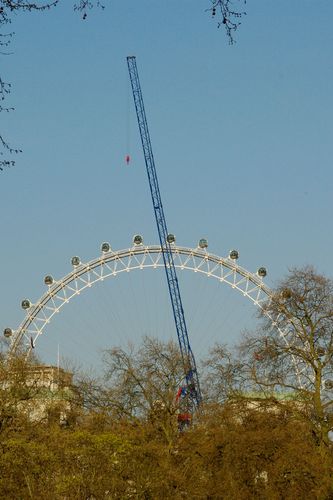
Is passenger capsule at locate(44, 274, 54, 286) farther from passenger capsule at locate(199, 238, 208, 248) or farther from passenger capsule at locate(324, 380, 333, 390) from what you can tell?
passenger capsule at locate(324, 380, 333, 390)

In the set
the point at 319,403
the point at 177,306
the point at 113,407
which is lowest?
the point at 319,403

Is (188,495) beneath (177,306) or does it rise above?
beneath

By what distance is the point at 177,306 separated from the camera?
151m

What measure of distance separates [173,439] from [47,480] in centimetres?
2018

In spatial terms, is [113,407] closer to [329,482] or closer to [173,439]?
[173,439]

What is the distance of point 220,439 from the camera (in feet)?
204

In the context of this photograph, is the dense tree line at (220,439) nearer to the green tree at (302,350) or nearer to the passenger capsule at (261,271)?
the green tree at (302,350)

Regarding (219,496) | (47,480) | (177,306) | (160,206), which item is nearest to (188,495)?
(219,496)

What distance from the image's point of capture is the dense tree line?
1948 inches

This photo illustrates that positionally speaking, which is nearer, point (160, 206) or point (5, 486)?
point (5, 486)

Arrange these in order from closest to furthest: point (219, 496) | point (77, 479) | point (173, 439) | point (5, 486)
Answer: point (77, 479) < point (5, 486) < point (219, 496) < point (173, 439)

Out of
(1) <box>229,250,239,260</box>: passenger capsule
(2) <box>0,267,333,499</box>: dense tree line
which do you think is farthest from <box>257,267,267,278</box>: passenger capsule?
(2) <box>0,267,333,499</box>: dense tree line

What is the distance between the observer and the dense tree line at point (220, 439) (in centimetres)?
4947

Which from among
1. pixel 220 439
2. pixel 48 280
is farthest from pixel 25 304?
pixel 220 439
